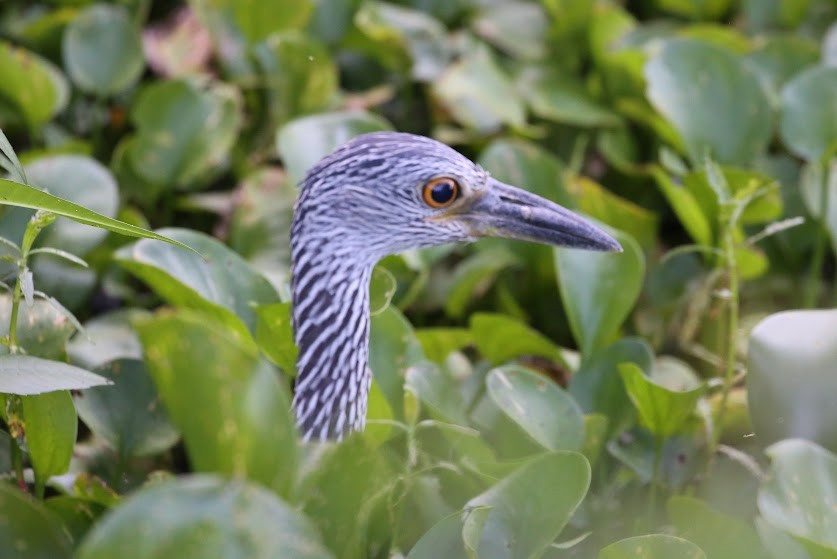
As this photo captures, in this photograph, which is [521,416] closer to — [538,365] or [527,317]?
[538,365]

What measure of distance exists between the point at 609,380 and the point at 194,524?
1.67m

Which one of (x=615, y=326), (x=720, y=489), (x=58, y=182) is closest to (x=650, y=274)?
(x=615, y=326)

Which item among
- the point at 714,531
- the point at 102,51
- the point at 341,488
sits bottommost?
the point at 714,531

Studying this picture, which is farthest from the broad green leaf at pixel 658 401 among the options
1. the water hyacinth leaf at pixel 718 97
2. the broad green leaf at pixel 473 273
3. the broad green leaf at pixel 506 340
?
the water hyacinth leaf at pixel 718 97

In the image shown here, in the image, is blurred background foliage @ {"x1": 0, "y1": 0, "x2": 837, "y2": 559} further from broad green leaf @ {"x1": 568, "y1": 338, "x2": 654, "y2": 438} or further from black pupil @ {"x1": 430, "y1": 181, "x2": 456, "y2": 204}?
black pupil @ {"x1": 430, "y1": 181, "x2": 456, "y2": 204}

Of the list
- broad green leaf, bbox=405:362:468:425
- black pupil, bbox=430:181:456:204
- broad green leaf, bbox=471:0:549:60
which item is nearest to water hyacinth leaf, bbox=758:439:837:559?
broad green leaf, bbox=405:362:468:425

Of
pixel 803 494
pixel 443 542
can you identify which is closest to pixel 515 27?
pixel 803 494

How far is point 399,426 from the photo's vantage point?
99.0 inches

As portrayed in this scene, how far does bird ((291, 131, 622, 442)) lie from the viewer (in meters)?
2.48

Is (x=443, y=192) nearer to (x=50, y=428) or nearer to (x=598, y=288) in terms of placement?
(x=598, y=288)

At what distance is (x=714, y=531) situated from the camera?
2531 millimetres

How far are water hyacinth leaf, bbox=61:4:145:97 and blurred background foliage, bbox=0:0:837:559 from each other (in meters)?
0.01

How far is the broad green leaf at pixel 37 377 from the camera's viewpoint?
2.15m

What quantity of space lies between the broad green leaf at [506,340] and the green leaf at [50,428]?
1092mm
